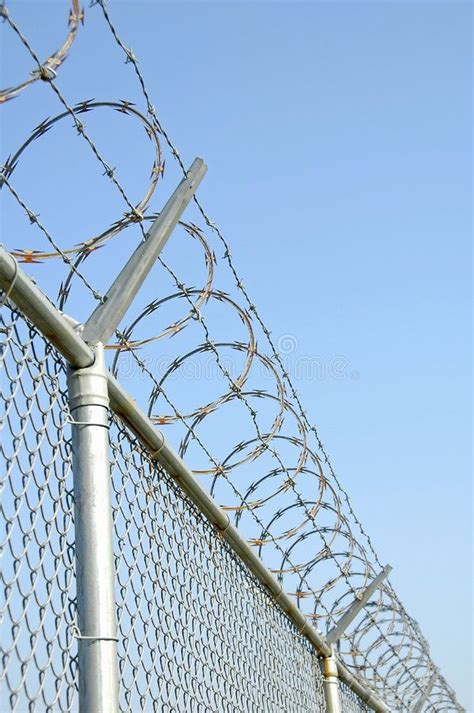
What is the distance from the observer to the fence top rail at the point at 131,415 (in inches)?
105

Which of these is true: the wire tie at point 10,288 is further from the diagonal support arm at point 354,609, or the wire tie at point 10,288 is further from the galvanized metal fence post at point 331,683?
the diagonal support arm at point 354,609

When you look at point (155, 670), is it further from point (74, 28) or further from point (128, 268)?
point (74, 28)

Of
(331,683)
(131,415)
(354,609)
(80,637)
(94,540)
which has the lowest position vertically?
(80,637)

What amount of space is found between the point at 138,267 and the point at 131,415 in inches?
17.7

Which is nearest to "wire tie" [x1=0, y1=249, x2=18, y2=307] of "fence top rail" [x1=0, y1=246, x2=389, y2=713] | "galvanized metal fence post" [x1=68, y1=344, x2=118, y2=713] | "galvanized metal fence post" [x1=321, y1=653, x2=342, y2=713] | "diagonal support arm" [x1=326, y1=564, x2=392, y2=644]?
"fence top rail" [x1=0, y1=246, x2=389, y2=713]

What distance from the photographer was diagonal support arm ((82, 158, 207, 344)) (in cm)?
311

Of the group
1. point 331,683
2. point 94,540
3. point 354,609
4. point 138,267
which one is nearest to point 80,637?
point 94,540

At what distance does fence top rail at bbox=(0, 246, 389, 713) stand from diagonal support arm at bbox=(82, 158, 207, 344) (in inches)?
3.2

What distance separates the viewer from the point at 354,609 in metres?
7.14

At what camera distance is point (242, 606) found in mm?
4727

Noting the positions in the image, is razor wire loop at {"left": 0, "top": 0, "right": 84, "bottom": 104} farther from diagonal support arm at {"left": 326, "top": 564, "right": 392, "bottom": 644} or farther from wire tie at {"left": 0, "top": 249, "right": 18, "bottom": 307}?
diagonal support arm at {"left": 326, "top": 564, "right": 392, "bottom": 644}

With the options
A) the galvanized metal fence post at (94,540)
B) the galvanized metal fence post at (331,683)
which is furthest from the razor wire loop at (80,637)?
the galvanized metal fence post at (331,683)

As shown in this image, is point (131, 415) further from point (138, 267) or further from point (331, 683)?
point (331, 683)

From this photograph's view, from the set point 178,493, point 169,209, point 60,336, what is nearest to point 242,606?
point 178,493
